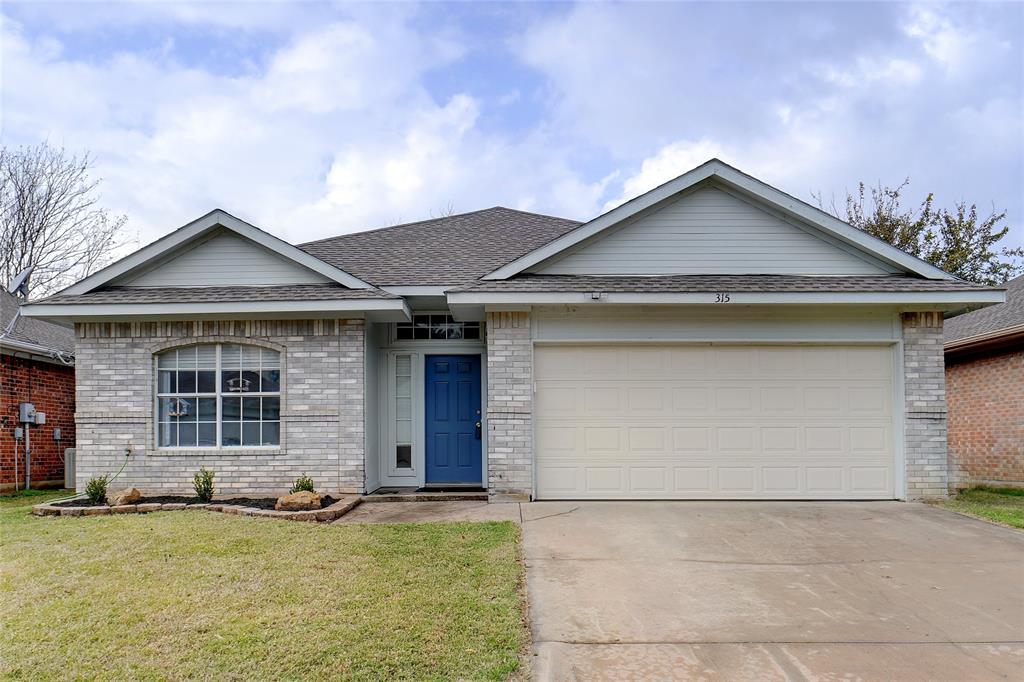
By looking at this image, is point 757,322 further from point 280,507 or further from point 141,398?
point 141,398

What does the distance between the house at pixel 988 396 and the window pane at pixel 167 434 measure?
44.3ft

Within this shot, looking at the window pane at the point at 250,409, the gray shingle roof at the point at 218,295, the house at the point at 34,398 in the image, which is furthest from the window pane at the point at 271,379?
the house at the point at 34,398

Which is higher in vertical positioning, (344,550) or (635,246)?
(635,246)

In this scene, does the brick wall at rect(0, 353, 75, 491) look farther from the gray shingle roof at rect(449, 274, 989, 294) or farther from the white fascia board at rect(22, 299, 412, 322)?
the gray shingle roof at rect(449, 274, 989, 294)

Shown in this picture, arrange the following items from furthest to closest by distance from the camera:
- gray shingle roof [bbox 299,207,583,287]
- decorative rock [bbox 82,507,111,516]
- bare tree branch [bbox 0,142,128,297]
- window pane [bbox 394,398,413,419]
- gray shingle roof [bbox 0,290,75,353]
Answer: bare tree branch [bbox 0,142,128,297]
gray shingle roof [bbox 0,290,75,353]
window pane [bbox 394,398,413,419]
gray shingle roof [bbox 299,207,583,287]
decorative rock [bbox 82,507,111,516]

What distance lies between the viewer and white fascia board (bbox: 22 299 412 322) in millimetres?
9055

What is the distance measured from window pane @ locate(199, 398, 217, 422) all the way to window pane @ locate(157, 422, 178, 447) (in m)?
0.45

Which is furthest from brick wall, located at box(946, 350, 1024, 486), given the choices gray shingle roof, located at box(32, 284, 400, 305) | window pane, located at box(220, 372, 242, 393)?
window pane, located at box(220, 372, 242, 393)

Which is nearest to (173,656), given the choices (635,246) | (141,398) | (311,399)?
(311,399)

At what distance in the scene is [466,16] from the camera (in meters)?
11.3

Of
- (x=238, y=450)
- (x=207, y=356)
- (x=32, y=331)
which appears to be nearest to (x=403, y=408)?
(x=238, y=450)

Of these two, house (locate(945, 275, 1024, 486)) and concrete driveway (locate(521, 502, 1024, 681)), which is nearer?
concrete driveway (locate(521, 502, 1024, 681))

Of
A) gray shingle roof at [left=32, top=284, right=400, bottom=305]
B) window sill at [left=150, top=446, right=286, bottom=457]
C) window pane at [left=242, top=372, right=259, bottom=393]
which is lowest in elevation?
window sill at [left=150, top=446, right=286, bottom=457]

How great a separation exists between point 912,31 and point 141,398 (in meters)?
14.8
